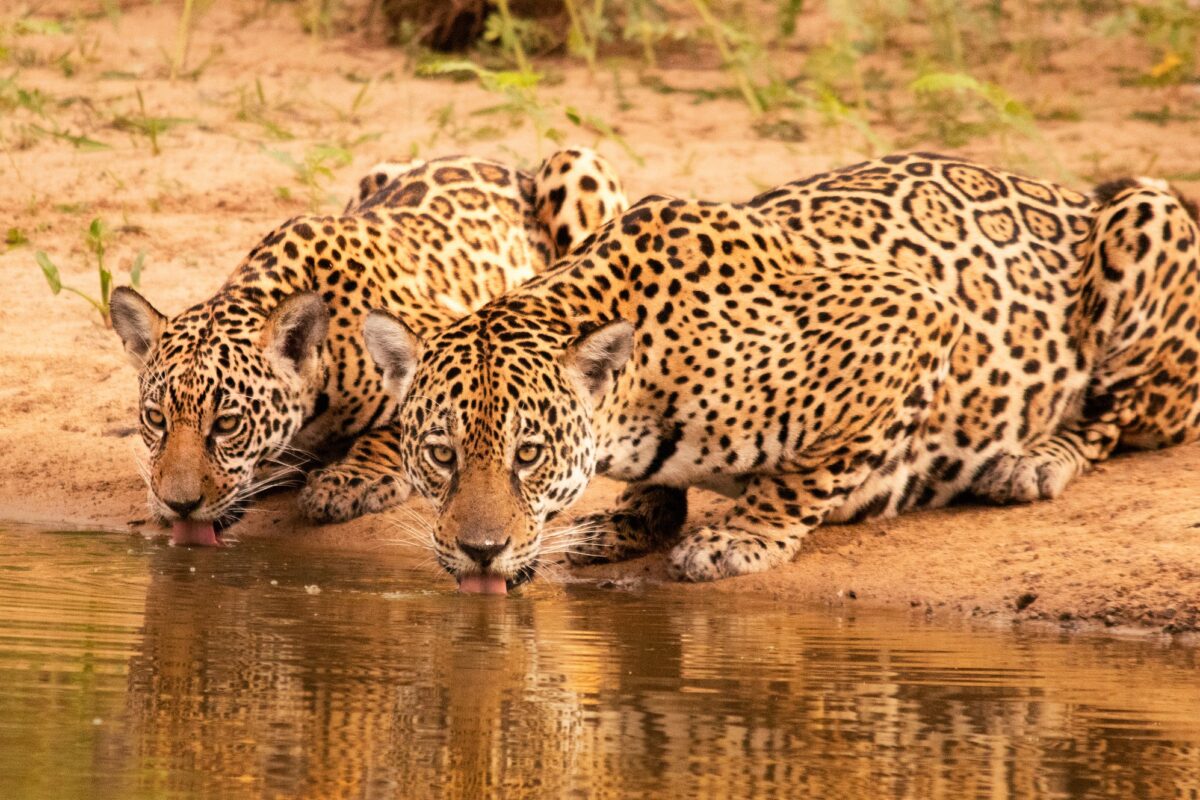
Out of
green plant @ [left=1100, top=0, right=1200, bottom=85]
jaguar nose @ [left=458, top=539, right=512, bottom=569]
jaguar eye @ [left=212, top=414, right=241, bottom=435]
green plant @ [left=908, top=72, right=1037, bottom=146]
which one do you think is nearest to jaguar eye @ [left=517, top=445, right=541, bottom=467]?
jaguar nose @ [left=458, top=539, right=512, bottom=569]

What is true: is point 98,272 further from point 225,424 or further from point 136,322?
point 225,424

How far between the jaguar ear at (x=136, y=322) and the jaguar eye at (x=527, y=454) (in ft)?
7.50

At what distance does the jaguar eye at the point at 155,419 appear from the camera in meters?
9.30

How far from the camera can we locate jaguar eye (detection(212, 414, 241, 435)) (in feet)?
30.7

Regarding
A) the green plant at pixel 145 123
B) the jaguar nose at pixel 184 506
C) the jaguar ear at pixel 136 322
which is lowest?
the jaguar nose at pixel 184 506

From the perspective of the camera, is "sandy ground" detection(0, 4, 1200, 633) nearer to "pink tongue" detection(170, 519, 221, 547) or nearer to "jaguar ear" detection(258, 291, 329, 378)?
"pink tongue" detection(170, 519, 221, 547)

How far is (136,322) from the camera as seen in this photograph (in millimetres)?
9539

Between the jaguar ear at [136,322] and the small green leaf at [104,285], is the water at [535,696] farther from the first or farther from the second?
the small green leaf at [104,285]

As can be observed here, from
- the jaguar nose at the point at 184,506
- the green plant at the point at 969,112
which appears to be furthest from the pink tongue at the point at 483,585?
the green plant at the point at 969,112

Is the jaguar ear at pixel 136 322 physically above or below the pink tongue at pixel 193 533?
above

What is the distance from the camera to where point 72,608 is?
756 centimetres

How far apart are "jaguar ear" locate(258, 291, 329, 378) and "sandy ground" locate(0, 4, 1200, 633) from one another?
0.75 metres

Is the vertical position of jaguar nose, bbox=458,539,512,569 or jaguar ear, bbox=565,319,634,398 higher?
jaguar ear, bbox=565,319,634,398

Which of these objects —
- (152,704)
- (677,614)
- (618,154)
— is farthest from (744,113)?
(152,704)
